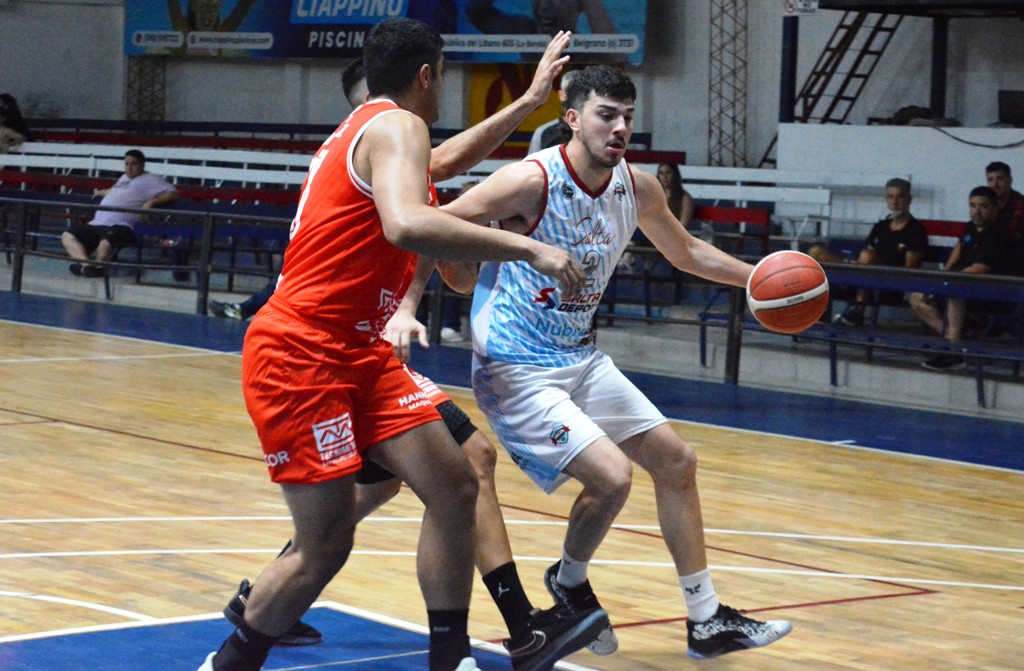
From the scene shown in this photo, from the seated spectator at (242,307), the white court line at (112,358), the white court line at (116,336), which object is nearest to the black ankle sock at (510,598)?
the white court line at (112,358)

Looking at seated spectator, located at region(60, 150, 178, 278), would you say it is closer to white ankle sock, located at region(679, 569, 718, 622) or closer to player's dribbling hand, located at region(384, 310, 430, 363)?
white ankle sock, located at region(679, 569, 718, 622)

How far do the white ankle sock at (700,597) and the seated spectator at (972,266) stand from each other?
578 centimetres

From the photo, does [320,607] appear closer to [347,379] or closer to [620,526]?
[347,379]

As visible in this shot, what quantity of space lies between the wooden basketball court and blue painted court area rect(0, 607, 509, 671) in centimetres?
6

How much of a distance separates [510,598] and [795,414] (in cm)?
555

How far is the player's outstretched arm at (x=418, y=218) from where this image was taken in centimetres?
318

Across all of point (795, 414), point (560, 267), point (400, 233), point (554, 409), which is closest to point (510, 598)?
point (554, 409)

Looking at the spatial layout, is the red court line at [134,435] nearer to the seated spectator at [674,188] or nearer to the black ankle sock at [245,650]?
the black ankle sock at [245,650]

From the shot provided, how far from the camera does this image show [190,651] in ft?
13.7

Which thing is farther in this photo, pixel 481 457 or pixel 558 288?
pixel 558 288

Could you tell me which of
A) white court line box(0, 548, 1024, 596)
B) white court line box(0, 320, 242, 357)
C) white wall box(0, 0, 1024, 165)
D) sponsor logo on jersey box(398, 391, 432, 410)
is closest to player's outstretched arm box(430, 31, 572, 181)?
sponsor logo on jersey box(398, 391, 432, 410)

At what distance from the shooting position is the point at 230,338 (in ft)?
39.0

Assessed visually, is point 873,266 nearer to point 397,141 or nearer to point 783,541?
point 783,541

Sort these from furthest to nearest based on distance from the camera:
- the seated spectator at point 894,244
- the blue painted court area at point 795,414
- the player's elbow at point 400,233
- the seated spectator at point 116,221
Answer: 1. the seated spectator at point 116,221
2. the seated spectator at point 894,244
3. the blue painted court area at point 795,414
4. the player's elbow at point 400,233
